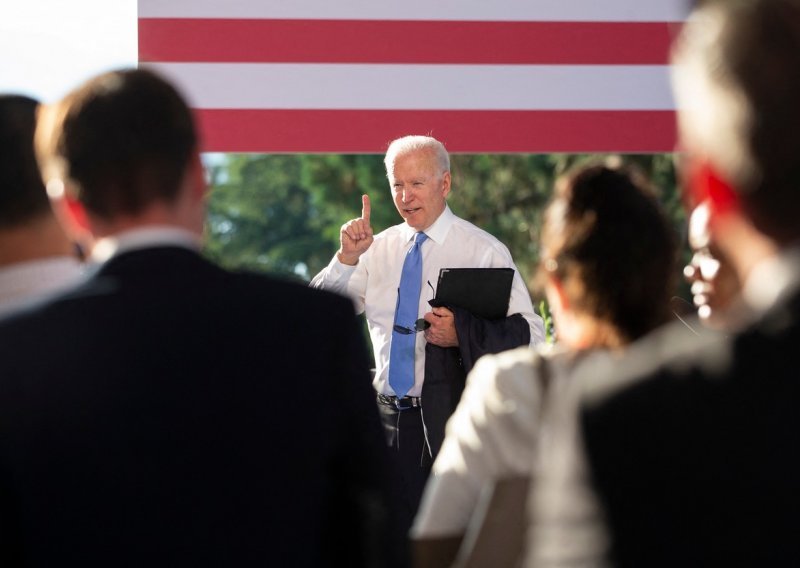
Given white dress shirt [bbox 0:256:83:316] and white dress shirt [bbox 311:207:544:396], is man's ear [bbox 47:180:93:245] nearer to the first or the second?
white dress shirt [bbox 0:256:83:316]

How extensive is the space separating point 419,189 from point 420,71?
21.5 inches

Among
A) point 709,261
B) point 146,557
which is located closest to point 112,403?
point 146,557

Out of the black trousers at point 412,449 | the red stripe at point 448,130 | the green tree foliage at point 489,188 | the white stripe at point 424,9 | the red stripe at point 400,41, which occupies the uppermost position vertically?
the green tree foliage at point 489,188

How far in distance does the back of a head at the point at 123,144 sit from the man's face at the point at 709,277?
2.94 ft

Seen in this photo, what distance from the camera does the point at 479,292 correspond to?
183 inches

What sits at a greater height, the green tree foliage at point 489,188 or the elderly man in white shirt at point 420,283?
the green tree foliage at point 489,188

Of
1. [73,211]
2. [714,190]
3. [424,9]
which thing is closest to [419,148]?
[424,9]

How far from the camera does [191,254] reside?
1570mm

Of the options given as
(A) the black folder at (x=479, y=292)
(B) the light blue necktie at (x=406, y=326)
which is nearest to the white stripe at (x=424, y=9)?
(B) the light blue necktie at (x=406, y=326)

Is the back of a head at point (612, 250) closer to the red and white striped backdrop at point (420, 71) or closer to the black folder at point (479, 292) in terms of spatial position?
the black folder at point (479, 292)

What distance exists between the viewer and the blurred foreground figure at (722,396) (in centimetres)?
93

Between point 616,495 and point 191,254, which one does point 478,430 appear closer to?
point 191,254

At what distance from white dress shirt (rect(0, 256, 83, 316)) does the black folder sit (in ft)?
9.11

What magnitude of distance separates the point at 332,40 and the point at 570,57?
0.96 m
